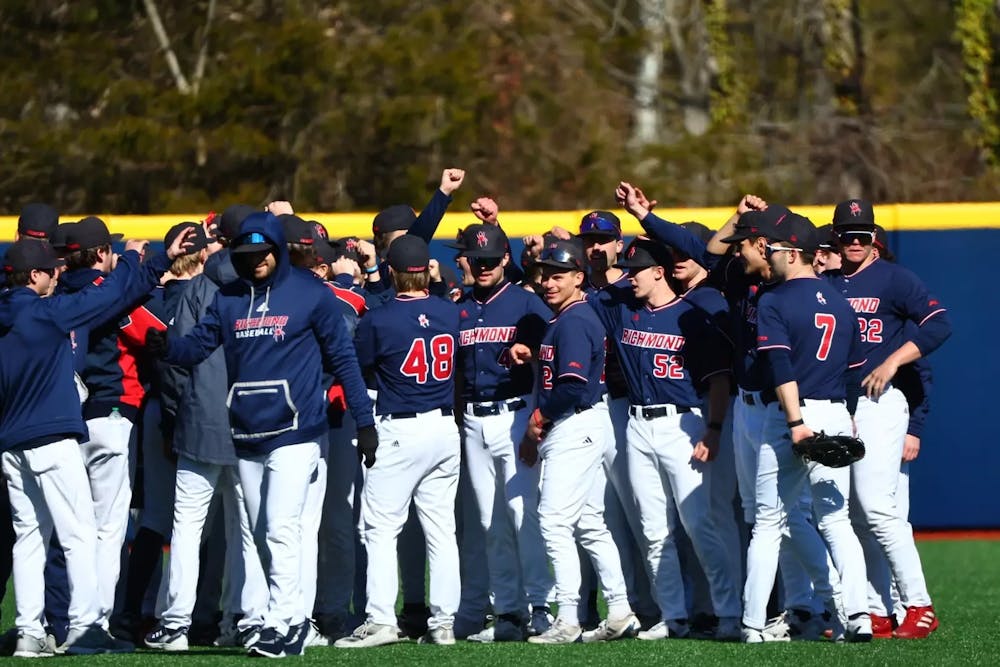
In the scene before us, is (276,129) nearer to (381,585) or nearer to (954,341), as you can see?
(954,341)

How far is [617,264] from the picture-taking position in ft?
25.8

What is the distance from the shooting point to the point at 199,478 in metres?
7.48

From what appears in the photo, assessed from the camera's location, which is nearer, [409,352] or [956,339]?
[409,352]

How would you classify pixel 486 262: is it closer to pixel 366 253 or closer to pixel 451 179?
pixel 451 179

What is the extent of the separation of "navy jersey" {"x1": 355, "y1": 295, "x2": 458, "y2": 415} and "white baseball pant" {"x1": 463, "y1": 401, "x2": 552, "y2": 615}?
1.22ft

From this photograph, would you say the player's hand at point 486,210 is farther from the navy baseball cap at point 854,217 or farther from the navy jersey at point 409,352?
the navy baseball cap at point 854,217

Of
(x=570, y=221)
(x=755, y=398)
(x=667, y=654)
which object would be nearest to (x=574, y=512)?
(x=667, y=654)

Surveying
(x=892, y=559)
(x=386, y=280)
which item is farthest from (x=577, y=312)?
(x=892, y=559)

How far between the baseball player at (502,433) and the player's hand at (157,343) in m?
1.52

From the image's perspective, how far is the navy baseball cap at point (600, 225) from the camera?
8.46 metres

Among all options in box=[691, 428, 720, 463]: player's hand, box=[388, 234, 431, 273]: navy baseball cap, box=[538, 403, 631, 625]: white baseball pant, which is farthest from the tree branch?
box=[691, 428, 720, 463]: player's hand

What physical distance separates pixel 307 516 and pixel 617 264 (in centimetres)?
199

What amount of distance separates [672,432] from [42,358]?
9.75 ft

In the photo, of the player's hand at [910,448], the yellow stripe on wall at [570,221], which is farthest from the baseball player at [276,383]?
the yellow stripe on wall at [570,221]
